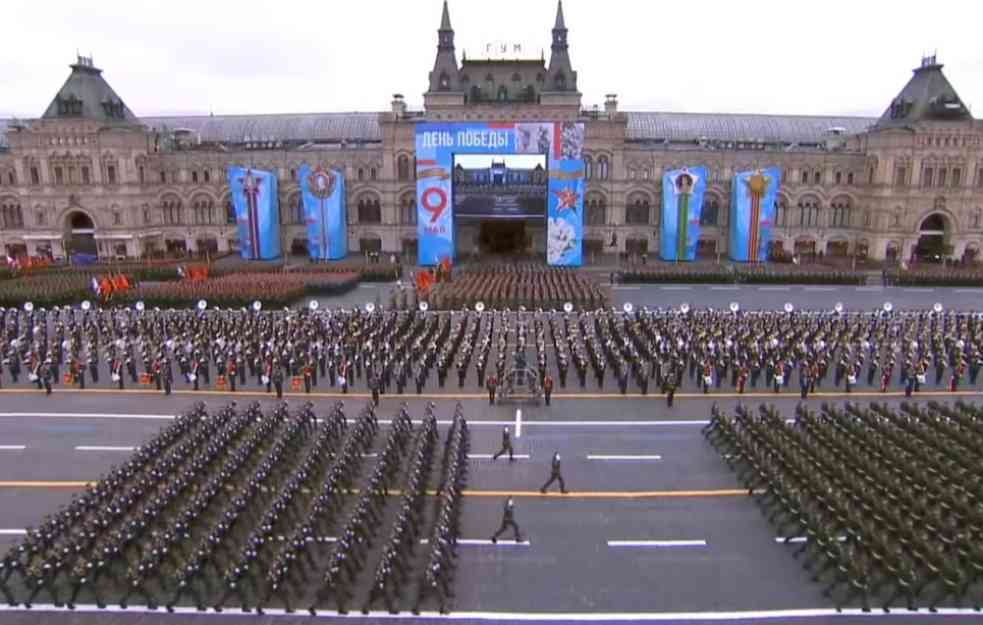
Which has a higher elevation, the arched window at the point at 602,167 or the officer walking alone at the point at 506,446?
the arched window at the point at 602,167

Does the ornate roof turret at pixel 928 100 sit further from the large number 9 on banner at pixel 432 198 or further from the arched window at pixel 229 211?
the arched window at pixel 229 211

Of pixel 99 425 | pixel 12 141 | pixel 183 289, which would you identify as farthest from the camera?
pixel 12 141

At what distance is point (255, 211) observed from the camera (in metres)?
60.3

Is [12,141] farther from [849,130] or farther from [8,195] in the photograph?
[849,130]

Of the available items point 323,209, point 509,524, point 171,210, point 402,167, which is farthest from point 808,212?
point 171,210

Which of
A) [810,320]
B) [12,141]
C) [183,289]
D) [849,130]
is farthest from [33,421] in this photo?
[849,130]

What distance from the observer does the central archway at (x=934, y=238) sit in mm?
59938

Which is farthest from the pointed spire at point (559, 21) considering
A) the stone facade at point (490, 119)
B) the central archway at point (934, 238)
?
the central archway at point (934, 238)

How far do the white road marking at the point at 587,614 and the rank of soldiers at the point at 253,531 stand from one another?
181mm

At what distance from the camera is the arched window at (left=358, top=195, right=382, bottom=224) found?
2559 inches

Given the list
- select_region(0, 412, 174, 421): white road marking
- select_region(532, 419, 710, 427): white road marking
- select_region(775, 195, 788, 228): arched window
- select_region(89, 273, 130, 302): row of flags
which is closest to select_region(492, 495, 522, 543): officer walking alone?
select_region(532, 419, 710, 427): white road marking

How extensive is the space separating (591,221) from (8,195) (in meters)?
57.8

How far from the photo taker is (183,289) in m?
42.2

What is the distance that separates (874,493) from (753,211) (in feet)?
158
